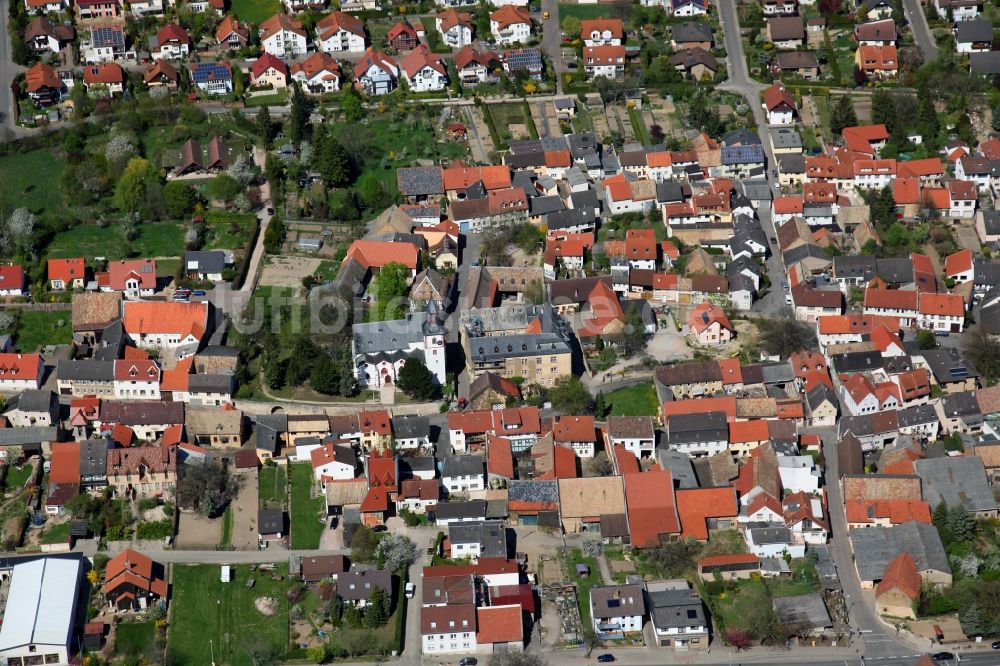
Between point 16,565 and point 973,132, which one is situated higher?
point 973,132

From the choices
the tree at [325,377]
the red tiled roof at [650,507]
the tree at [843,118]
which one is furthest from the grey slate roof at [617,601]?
the tree at [843,118]

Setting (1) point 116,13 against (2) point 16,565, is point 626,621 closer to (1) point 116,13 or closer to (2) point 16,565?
(2) point 16,565

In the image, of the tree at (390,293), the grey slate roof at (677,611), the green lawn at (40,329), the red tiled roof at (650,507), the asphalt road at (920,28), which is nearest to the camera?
the grey slate roof at (677,611)

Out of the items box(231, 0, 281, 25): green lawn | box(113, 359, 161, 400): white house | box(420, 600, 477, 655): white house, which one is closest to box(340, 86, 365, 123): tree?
box(231, 0, 281, 25): green lawn

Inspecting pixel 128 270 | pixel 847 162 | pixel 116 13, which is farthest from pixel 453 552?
pixel 116 13

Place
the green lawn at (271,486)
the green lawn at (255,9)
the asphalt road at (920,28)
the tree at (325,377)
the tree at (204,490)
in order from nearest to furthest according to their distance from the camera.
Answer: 1. the tree at (204,490)
2. the green lawn at (271,486)
3. the tree at (325,377)
4. the asphalt road at (920,28)
5. the green lawn at (255,9)

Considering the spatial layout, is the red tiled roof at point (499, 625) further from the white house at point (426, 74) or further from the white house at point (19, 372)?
the white house at point (426, 74)

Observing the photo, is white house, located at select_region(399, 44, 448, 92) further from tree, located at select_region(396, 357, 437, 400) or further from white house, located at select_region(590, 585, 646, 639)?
white house, located at select_region(590, 585, 646, 639)
